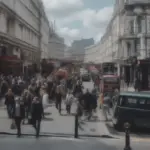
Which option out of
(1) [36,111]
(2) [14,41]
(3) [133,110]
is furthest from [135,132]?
(2) [14,41]

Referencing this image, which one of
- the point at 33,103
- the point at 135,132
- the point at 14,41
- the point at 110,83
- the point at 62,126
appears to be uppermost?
the point at 14,41

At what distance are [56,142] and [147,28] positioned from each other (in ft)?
174

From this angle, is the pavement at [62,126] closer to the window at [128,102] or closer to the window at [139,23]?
the window at [128,102]

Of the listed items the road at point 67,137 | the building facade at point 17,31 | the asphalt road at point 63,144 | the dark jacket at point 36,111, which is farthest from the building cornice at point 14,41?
A: the asphalt road at point 63,144

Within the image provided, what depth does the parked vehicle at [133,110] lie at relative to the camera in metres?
17.1

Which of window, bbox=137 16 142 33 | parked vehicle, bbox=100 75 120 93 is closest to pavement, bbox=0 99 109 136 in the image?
parked vehicle, bbox=100 75 120 93

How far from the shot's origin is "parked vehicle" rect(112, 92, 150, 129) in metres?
17.1

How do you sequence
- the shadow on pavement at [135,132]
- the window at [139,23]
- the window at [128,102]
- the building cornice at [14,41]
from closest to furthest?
the shadow on pavement at [135,132], the window at [128,102], the building cornice at [14,41], the window at [139,23]

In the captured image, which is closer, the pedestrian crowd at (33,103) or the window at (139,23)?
the pedestrian crowd at (33,103)

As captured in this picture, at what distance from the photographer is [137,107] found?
1727 cm

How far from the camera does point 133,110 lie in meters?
17.2

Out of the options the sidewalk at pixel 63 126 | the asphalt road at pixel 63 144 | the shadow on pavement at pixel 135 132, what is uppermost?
the sidewalk at pixel 63 126

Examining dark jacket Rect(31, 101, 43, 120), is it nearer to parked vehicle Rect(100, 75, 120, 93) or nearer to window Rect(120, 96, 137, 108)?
A: window Rect(120, 96, 137, 108)

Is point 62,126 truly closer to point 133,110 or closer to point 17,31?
point 133,110
